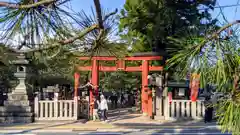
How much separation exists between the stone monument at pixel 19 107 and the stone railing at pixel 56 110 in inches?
15.4

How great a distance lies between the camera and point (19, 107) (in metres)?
12.5

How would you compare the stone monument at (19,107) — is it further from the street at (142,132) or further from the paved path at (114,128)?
the street at (142,132)

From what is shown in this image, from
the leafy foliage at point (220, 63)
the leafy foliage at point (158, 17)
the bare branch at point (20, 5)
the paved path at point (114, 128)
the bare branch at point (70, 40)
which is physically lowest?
the paved path at point (114, 128)

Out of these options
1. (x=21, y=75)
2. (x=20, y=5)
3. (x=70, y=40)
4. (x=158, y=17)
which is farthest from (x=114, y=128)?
(x=20, y=5)

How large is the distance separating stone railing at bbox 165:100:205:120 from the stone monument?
5873 mm

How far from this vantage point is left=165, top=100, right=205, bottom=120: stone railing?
521 inches

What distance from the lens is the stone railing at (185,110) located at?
1323cm

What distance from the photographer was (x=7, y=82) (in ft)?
85.6

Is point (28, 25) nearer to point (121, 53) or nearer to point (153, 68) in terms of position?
point (121, 53)

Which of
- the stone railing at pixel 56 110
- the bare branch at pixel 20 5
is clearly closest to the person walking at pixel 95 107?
the stone railing at pixel 56 110

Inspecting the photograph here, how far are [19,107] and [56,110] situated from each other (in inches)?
59.3

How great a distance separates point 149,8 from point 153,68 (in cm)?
385

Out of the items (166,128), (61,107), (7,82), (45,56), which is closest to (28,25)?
(45,56)

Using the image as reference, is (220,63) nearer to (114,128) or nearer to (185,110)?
(114,128)
